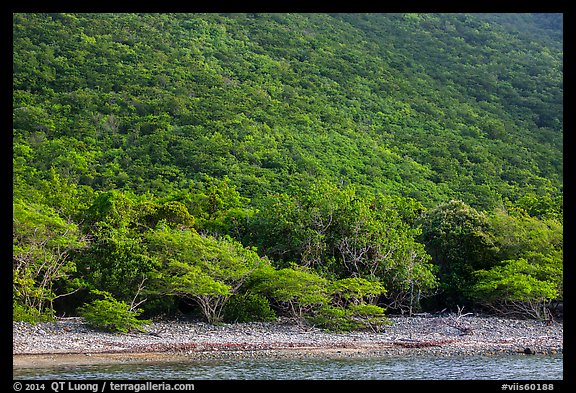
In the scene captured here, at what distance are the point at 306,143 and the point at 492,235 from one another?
19697 millimetres

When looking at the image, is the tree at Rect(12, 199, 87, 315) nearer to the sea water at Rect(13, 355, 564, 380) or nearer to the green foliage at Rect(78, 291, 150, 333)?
the green foliage at Rect(78, 291, 150, 333)

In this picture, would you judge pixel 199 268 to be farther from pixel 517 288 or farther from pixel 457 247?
pixel 457 247

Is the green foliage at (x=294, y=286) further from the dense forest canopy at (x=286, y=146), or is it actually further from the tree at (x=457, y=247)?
the tree at (x=457, y=247)

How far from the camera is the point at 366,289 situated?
913 inches

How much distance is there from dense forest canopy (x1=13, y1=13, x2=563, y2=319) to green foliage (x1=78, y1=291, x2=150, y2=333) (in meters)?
1.18

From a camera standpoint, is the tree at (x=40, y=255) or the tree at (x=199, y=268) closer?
the tree at (x=40, y=255)

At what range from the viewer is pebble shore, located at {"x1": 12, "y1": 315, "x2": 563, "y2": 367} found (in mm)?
17734

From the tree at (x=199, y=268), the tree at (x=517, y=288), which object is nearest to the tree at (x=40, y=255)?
the tree at (x=199, y=268)

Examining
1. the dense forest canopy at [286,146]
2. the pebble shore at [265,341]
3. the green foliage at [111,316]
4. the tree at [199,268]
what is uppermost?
the dense forest canopy at [286,146]

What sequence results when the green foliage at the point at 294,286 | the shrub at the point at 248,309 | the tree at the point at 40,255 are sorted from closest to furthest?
1. the tree at the point at 40,255
2. the green foliage at the point at 294,286
3. the shrub at the point at 248,309

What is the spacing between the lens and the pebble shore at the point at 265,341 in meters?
17.7

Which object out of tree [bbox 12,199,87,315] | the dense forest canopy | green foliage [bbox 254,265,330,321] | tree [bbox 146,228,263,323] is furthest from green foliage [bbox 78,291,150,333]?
green foliage [bbox 254,265,330,321]

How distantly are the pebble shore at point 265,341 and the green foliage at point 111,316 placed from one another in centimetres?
27

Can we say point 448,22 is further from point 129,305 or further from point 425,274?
point 129,305
